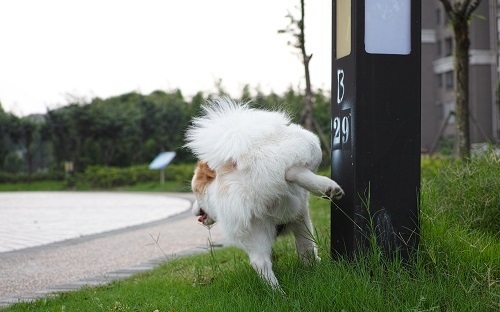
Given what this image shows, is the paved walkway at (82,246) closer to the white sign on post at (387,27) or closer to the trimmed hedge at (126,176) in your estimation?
the white sign on post at (387,27)

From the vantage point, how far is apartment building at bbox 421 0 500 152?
46438mm

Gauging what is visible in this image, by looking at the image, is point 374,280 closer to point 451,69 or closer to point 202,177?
point 202,177

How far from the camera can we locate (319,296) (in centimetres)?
338

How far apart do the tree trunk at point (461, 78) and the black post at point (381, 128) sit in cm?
567

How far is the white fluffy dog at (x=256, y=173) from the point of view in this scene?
3.72 meters

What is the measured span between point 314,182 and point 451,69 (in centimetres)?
4692

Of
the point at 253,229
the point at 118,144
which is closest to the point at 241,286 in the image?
the point at 253,229

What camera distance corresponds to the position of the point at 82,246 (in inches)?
356

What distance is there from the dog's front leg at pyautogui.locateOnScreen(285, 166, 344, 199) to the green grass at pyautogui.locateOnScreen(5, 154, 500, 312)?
400 mm

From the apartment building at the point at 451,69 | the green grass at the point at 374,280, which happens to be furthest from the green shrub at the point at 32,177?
the green grass at the point at 374,280

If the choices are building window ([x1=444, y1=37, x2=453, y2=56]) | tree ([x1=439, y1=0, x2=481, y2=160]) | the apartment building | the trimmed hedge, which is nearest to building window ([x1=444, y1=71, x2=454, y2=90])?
the apartment building

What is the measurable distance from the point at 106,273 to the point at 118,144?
3576cm

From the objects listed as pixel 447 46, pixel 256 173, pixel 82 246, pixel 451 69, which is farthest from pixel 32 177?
pixel 256 173

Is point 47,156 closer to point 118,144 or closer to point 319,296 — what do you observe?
point 118,144
